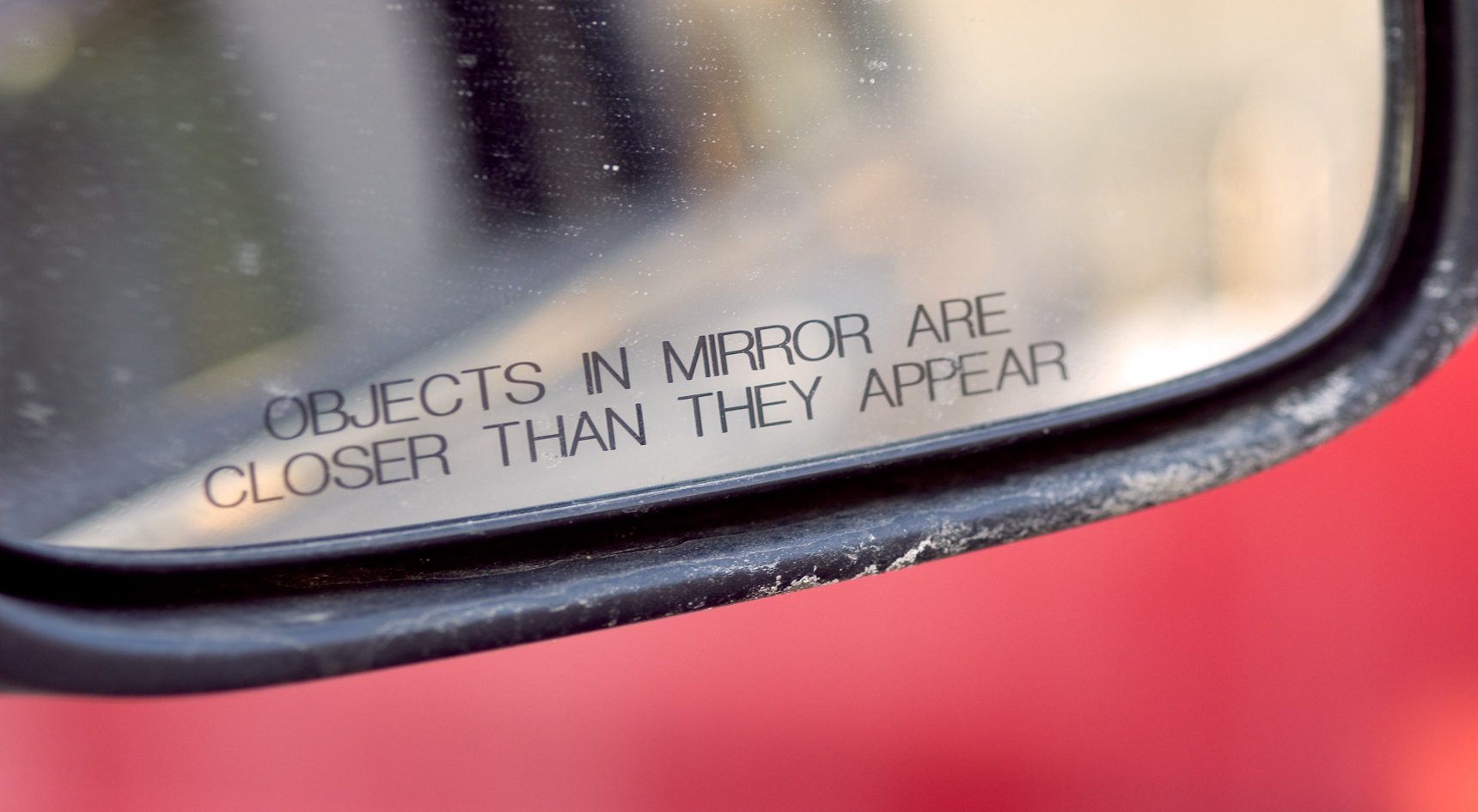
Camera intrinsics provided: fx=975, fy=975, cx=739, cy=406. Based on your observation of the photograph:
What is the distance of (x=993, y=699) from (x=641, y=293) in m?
0.57

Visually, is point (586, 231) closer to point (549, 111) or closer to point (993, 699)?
point (549, 111)

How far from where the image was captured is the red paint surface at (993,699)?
812 millimetres

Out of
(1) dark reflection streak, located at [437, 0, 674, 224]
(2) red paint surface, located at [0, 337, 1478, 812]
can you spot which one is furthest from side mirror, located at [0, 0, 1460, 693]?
(2) red paint surface, located at [0, 337, 1478, 812]

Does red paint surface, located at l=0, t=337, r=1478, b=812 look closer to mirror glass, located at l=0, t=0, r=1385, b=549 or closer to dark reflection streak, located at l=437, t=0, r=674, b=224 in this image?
mirror glass, located at l=0, t=0, r=1385, b=549

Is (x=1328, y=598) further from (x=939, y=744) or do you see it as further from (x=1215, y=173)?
(x=1215, y=173)

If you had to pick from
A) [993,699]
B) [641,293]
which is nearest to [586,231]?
[641,293]

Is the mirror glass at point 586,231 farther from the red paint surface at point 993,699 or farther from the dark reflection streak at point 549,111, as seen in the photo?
the red paint surface at point 993,699

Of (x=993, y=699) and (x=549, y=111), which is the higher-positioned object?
(x=549, y=111)

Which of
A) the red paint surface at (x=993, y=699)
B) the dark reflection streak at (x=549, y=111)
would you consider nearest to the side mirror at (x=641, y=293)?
the dark reflection streak at (x=549, y=111)

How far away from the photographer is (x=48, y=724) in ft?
2.56

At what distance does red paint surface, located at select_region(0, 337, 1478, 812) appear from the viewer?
2.67ft

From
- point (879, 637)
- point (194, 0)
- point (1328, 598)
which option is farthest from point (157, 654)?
point (1328, 598)

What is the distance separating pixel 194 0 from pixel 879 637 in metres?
0.70

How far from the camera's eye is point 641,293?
55 cm
